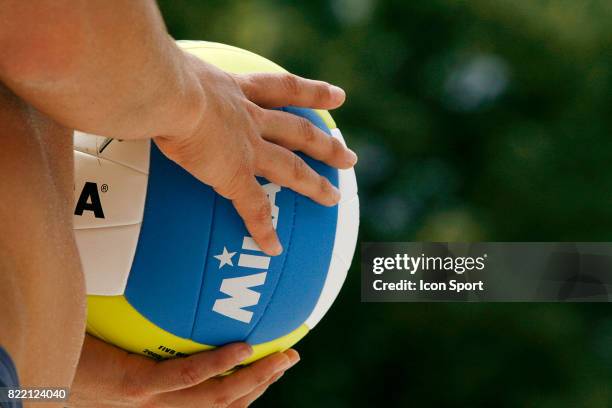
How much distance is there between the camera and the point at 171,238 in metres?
1.28

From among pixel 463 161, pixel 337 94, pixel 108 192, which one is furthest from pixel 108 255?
pixel 463 161

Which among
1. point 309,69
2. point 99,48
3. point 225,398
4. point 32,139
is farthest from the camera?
point 309,69

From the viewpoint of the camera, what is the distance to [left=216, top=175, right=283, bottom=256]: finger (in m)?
1.21

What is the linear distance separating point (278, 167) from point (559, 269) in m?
4.16

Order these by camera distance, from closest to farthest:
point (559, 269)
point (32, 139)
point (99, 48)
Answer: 1. point (99, 48)
2. point (32, 139)
3. point (559, 269)

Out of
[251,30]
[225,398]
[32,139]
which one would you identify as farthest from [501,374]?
[32,139]

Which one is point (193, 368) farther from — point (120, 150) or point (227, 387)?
point (120, 150)

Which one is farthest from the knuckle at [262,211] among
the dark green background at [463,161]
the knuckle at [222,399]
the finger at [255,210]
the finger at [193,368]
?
the dark green background at [463,161]

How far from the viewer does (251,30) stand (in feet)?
21.6

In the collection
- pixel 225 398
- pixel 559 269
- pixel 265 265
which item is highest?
pixel 559 269

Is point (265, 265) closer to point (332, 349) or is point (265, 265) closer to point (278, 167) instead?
point (278, 167)

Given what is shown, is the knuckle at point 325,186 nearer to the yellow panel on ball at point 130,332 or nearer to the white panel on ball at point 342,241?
the white panel on ball at point 342,241

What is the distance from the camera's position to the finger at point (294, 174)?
4.02 ft

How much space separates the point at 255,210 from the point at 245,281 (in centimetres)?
12
